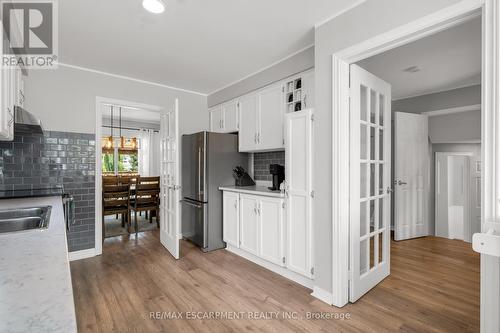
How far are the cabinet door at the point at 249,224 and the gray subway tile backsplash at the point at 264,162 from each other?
68cm

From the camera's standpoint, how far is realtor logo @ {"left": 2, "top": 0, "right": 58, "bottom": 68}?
1929mm

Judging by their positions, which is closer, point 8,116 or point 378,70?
point 8,116

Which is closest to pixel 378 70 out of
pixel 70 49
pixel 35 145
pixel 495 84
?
pixel 495 84

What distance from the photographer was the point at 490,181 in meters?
1.31

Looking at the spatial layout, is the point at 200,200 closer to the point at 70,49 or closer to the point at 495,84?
the point at 70,49

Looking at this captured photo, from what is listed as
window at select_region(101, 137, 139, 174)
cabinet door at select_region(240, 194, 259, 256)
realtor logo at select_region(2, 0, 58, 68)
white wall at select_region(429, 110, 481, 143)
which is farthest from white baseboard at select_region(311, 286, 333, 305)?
window at select_region(101, 137, 139, 174)

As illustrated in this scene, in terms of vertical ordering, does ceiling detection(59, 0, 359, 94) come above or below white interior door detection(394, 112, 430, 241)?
above

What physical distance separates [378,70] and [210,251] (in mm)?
3254

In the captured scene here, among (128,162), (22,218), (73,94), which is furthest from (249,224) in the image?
(128,162)

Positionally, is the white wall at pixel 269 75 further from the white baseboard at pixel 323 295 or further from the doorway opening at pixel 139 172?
the white baseboard at pixel 323 295

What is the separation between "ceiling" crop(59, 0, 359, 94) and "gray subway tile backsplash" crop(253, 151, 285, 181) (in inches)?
46.2

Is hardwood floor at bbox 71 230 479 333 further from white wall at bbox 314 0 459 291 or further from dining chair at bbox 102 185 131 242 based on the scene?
dining chair at bbox 102 185 131 242

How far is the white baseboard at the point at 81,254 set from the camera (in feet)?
10.3

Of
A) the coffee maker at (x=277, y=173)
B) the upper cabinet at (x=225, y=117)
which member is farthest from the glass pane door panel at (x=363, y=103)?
the upper cabinet at (x=225, y=117)
